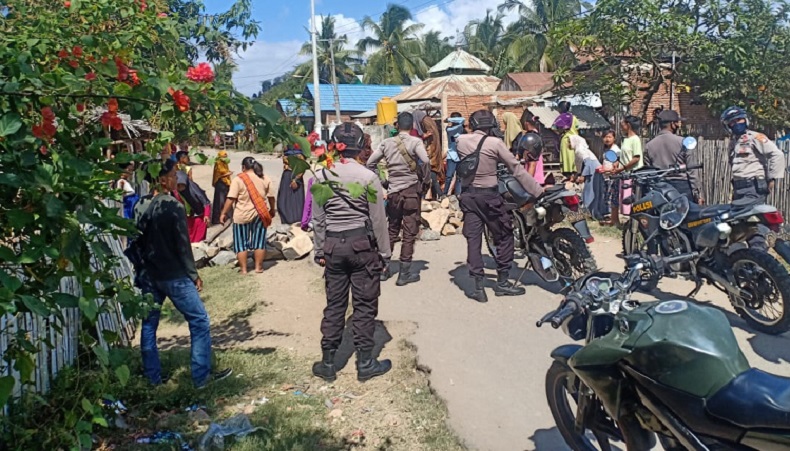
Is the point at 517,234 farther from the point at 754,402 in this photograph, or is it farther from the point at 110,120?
the point at 110,120

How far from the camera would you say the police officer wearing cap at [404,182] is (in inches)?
272

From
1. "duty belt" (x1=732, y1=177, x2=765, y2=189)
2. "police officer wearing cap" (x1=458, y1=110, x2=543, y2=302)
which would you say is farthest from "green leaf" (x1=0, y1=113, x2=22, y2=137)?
"duty belt" (x1=732, y1=177, x2=765, y2=189)

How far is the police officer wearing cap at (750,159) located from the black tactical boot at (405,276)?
3.38 metres

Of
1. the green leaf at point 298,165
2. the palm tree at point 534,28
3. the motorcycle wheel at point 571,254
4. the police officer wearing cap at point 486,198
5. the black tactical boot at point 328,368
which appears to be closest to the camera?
the green leaf at point 298,165

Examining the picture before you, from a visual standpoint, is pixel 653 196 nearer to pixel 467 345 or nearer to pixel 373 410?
pixel 467 345

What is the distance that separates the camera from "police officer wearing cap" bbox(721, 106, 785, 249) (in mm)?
6234

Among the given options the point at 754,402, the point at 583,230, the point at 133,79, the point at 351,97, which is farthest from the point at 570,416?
the point at 351,97

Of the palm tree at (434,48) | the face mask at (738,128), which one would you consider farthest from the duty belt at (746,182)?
the palm tree at (434,48)

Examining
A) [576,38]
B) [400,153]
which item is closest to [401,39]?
[576,38]

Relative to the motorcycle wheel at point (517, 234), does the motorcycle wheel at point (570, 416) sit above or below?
below

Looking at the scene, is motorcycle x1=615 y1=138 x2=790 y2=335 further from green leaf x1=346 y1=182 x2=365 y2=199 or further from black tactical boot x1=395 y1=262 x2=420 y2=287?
green leaf x1=346 y1=182 x2=365 y2=199

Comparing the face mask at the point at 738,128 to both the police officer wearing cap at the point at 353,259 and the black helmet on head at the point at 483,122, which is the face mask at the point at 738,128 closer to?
the black helmet on head at the point at 483,122

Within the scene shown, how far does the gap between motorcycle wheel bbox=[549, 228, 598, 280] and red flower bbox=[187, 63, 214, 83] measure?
4.08 metres

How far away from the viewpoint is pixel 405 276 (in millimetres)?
6980
